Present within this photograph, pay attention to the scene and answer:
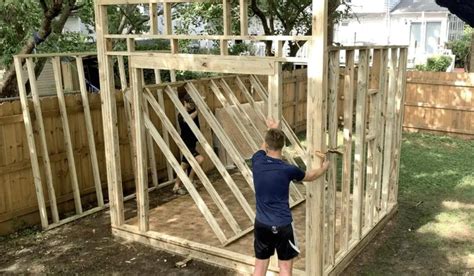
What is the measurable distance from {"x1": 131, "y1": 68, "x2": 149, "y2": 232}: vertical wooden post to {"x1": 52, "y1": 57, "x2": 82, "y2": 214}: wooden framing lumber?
140 centimetres

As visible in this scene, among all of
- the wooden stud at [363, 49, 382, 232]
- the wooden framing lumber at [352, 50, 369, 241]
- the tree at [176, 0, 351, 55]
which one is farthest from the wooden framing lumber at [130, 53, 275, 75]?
the tree at [176, 0, 351, 55]

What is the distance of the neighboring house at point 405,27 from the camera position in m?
24.3

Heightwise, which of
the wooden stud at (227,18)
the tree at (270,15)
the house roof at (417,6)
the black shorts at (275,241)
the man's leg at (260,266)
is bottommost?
the man's leg at (260,266)

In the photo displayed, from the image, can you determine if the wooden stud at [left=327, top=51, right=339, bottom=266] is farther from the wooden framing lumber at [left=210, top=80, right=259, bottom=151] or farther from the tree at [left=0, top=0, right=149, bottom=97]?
the tree at [left=0, top=0, right=149, bottom=97]

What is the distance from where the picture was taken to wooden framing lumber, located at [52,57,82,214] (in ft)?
21.9

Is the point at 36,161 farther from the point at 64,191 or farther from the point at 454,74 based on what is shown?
the point at 454,74

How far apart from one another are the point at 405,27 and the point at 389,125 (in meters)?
20.7

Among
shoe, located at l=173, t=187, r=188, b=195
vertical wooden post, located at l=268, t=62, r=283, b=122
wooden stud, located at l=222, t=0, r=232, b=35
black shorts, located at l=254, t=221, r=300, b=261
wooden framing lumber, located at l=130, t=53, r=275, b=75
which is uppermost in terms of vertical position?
wooden stud, located at l=222, t=0, r=232, b=35

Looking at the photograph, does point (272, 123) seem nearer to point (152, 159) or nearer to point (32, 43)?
point (152, 159)

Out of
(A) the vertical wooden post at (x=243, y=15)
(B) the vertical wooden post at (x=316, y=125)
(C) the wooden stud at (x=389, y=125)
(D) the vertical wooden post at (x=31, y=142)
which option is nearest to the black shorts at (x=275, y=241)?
(B) the vertical wooden post at (x=316, y=125)

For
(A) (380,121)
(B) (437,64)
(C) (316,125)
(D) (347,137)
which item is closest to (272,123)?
(C) (316,125)

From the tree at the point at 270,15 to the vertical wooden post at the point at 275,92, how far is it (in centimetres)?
680

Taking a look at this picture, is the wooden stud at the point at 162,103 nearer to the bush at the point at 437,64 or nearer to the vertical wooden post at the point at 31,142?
the vertical wooden post at the point at 31,142

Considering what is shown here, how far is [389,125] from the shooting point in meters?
6.60
